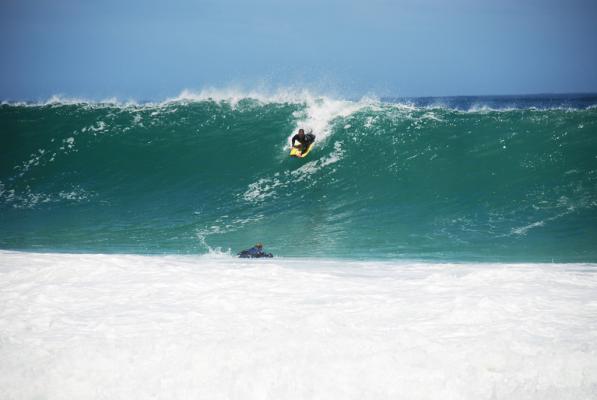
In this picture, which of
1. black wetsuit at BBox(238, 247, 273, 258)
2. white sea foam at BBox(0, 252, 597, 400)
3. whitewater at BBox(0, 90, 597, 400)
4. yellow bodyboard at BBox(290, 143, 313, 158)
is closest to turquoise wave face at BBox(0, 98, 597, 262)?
whitewater at BBox(0, 90, 597, 400)

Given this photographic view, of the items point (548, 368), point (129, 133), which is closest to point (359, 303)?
point (548, 368)

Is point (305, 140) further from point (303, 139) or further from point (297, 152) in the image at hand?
point (297, 152)

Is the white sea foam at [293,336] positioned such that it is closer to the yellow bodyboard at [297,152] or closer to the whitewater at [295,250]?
the whitewater at [295,250]

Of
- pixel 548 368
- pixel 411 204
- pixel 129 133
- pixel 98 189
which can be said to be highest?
pixel 129 133

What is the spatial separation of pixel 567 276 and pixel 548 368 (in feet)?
6.95

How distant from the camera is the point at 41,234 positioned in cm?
955

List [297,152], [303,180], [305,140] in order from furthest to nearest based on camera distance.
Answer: [305,140]
[297,152]
[303,180]

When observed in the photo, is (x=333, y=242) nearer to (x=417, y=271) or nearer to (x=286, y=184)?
(x=417, y=271)

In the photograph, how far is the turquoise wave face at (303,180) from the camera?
868 centimetres

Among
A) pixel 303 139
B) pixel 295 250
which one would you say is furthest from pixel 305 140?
pixel 295 250

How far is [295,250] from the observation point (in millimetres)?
8078

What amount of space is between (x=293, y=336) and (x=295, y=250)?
467cm

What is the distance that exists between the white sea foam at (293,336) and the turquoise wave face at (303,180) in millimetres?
3224

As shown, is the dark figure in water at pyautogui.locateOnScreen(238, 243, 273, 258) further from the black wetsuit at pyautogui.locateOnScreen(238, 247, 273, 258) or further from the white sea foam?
the white sea foam
